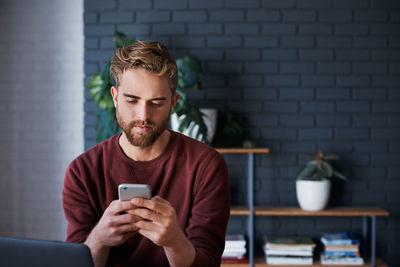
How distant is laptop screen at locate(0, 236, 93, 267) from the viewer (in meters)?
0.70

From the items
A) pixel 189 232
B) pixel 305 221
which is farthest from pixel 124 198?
pixel 305 221

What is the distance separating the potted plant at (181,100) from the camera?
2.62 meters

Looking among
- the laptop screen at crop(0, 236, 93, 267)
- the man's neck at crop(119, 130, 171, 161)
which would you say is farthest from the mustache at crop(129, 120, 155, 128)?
the laptop screen at crop(0, 236, 93, 267)

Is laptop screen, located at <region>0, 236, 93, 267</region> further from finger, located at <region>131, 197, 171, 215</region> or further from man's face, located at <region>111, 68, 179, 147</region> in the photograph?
man's face, located at <region>111, 68, 179, 147</region>

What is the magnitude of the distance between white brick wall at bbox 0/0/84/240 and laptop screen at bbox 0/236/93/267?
2712mm

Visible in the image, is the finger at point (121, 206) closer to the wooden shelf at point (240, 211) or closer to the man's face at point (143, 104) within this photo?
the man's face at point (143, 104)

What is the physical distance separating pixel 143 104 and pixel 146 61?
0.43ft

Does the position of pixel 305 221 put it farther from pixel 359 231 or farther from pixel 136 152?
pixel 136 152

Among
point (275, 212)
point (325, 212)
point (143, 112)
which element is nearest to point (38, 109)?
point (275, 212)

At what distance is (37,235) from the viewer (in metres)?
3.38

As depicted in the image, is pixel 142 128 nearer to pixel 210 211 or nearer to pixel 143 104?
pixel 143 104

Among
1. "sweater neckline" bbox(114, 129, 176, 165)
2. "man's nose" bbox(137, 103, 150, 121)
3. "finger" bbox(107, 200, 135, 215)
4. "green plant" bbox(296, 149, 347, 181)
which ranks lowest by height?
"green plant" bbox(296, 149, 347, 181)

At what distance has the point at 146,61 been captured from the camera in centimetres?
127

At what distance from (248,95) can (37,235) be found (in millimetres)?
1998
